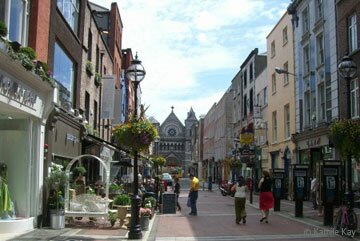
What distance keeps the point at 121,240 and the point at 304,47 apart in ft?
70.1

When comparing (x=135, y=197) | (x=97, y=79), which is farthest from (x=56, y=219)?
(x=97, y=79)

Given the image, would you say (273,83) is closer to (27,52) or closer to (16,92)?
(27,52)

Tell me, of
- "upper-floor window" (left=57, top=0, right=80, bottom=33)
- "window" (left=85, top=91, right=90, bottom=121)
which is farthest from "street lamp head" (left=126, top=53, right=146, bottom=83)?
"window" (left=85, top=91, right=90, bottom=121)

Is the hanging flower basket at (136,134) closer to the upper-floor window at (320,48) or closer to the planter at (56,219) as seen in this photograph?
the planter at (56,219)

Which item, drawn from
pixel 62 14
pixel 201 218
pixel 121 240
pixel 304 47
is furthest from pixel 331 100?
pixel 121 240

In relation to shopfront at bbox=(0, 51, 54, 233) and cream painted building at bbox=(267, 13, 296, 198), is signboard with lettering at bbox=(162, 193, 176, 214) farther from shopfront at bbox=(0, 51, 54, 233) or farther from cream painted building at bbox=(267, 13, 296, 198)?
cream painted building at bbox=(267, 13, 296, 198)

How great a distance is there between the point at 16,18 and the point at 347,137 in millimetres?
9759

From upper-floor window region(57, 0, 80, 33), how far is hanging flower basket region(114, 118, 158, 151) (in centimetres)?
621

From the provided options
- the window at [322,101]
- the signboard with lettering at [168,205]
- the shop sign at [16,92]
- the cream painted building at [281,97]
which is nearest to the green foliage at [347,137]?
the shop sign at [16,92]

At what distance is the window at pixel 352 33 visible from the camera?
78.0 feet

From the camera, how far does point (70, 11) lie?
20.7m

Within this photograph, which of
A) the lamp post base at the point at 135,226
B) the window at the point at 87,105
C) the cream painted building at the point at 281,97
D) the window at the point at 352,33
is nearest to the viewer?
the lamp post base at the point at 135,226

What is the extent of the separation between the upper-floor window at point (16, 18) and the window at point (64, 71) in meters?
3.59

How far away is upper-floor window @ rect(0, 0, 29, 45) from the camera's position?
1340 centimetres
